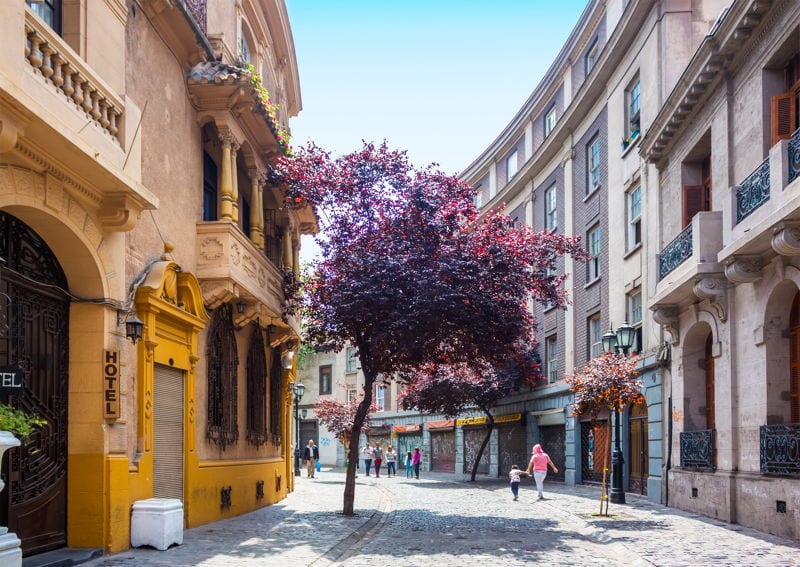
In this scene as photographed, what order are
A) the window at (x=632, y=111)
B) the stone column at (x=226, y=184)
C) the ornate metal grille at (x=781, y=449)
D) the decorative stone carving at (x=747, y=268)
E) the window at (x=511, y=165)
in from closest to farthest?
the ornate metal grille at (x=781, y=449) < the decorative stone carving at (x=747, y=268) < the stone column at (x=226, y=184) < the window at (x=632, y=111) < the window at (x=511, y=165)

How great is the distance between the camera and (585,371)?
1916 centimetres

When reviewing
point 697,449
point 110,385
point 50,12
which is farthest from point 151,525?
point 697,449

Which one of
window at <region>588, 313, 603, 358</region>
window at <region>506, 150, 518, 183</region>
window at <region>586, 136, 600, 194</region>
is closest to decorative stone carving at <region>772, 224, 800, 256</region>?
window at <region>588, 313, 603, 358</region>

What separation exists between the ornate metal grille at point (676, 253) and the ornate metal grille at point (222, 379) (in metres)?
9.25

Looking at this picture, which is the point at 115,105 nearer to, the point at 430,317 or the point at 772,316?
the point at 430,317

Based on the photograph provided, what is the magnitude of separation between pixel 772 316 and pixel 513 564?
6812 mm

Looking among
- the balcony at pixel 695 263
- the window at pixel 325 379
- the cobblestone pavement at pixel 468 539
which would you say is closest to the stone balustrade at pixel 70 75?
the cobblestone pavement at pixel 468 539

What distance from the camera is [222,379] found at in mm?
17250

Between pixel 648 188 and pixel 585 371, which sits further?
pixel 648 188

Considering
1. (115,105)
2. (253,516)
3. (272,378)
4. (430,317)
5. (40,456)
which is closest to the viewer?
(40,456)

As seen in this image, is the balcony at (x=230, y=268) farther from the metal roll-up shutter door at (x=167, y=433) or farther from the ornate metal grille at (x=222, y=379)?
the metal roll-up shutter door at (x=167, y=433)

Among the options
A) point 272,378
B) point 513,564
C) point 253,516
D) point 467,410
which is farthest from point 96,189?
point 467,410

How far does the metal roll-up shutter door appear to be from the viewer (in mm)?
13297

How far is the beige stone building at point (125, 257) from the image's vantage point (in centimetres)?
977
